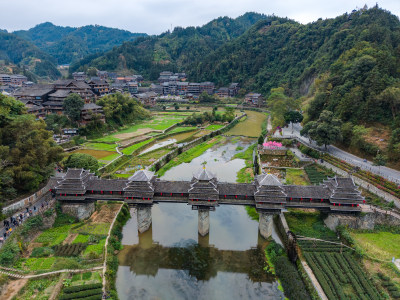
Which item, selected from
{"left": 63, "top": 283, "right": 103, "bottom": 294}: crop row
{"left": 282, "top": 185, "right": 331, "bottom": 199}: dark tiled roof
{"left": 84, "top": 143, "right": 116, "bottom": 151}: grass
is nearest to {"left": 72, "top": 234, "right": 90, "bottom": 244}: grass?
{"left": 63, "top": 283, "right": 103, "bottom": 294}: crop row

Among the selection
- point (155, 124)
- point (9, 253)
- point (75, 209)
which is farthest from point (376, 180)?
point (155, 124)

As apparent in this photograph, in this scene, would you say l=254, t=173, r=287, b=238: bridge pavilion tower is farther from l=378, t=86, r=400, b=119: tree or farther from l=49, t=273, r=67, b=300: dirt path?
l=378, t=86, r=400, b=119: tree

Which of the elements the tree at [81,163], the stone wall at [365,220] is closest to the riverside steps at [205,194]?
the stone wall at [365,220]

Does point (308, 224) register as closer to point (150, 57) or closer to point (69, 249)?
point (69, 249)

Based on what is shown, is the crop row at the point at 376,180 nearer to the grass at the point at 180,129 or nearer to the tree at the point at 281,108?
the tree at the point at 281,108

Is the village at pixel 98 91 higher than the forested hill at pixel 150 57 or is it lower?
lower

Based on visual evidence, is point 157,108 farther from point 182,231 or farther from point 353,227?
point 353,227
